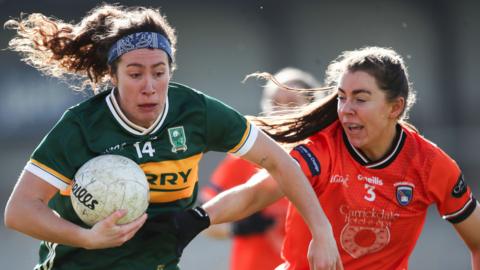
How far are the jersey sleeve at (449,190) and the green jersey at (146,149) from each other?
1.02 m

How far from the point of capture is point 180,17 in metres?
14.1

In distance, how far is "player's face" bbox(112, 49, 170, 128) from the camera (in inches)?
163

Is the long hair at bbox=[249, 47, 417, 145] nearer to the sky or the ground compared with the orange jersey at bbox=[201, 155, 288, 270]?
nearer to the sky

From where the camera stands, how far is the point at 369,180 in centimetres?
487

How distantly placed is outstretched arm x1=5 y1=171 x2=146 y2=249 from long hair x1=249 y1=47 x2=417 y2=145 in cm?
130

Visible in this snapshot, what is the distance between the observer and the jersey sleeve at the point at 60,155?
404cm

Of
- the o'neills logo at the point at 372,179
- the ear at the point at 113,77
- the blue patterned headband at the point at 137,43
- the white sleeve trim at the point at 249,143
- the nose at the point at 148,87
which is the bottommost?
the o'neills logo at the point at 372,179

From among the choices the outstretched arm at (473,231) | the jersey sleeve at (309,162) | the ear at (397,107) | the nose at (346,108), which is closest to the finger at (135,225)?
the jersey sleeve at (309,162)

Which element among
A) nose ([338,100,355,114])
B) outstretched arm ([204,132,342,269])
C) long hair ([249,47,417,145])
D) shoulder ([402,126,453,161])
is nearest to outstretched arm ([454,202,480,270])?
shoulder ([402,126,453,161])

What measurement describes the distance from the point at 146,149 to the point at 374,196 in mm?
1258

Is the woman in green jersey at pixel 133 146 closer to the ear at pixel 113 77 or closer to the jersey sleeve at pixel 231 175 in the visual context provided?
the ear at pixel 113 77

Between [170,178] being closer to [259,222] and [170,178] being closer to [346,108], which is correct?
[346,108]

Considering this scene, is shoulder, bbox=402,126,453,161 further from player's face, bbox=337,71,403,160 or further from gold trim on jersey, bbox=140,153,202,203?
gold trim on jersey, bbox=140,153,202,203

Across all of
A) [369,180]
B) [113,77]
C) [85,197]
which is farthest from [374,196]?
[85,197]
